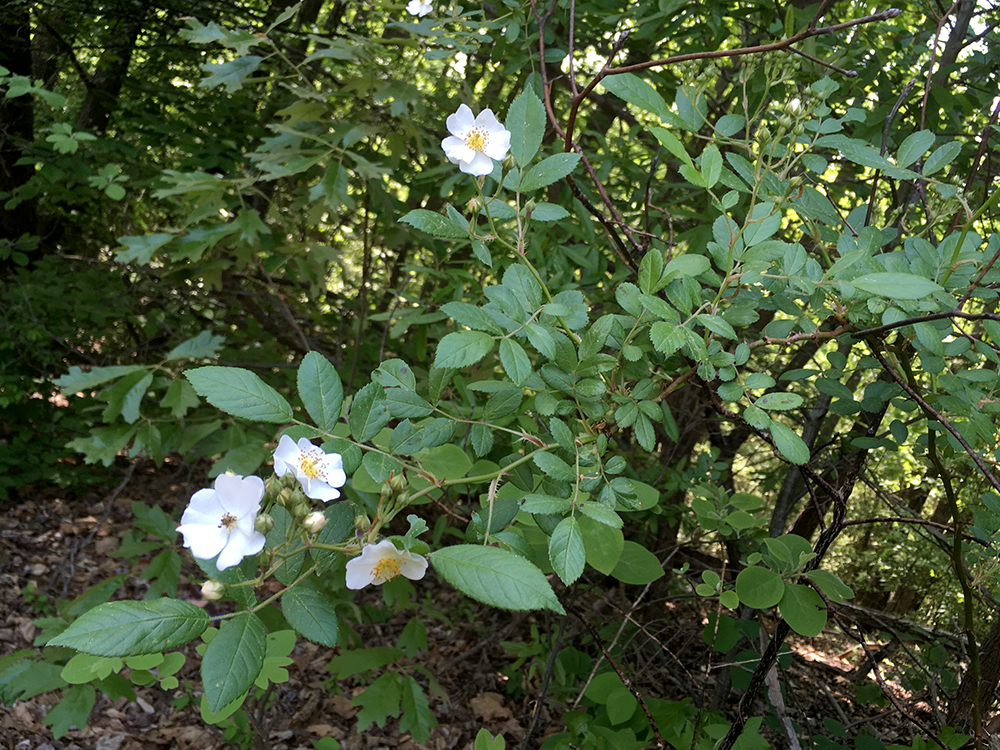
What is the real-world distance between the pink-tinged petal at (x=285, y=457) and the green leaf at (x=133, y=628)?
163 mm

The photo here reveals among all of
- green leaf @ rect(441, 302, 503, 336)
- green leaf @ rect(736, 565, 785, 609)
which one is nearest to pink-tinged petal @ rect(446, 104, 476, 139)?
green leaf @ rect(441, 302, 503, 336)

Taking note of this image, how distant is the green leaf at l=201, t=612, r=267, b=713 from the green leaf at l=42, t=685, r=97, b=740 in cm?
149

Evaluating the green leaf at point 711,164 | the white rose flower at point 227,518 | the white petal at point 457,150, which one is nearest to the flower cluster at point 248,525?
the white rose flower at point 227,518

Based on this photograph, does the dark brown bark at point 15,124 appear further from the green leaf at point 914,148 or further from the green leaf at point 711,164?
the green leaf at point 914,148

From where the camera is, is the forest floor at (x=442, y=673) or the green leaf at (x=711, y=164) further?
the forest floor at (x=442, y=673)

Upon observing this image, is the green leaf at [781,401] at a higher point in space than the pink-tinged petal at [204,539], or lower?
higher

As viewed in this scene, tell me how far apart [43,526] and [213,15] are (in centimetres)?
302

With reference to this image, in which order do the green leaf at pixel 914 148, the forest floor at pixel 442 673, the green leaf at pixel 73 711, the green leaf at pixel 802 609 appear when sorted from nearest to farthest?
the green leaf at pixel 914 148, the green leaf at pixel 802 609, the green leaf at pixel 73 711, the forest floor at pixel 442 673

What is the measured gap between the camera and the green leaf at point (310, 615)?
0.75m

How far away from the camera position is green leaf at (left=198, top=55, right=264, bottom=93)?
7.18 feet

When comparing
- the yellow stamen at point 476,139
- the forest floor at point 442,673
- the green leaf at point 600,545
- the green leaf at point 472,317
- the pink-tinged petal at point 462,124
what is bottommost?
the forest floor at point 442,673

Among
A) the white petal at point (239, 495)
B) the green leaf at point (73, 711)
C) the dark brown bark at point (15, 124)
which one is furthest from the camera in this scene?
the dark brown bark at point (15, 124)

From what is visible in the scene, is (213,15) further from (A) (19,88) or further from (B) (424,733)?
(B) (424,733)

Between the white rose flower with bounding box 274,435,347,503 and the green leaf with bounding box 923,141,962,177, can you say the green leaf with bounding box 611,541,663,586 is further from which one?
the green leaf with bounding box 923,141,962,177
